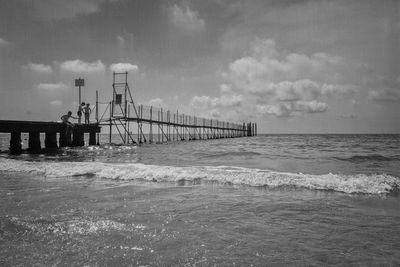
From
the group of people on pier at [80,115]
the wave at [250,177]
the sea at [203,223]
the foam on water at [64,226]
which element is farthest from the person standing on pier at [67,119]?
the foam on water at [64,226]

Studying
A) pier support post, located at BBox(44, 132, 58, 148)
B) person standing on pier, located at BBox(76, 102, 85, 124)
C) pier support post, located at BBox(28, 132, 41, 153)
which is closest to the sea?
pier support post, located at BBox(28, 132, 41, 153)

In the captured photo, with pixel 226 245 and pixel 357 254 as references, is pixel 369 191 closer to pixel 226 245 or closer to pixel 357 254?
pixel 357 254

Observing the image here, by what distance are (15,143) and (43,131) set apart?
123 inches

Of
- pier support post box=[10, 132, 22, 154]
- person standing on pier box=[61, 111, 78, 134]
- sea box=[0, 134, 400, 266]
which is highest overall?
person standing on pier box=[61, 111, 78, 134]

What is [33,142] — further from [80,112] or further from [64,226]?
[64,226]

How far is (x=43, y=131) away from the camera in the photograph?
24109mm

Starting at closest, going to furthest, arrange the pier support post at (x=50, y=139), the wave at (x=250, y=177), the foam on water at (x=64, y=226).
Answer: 1. the foam on water at (x=64, y=226)
2. the wave at (x=250, y=177)
3. the pier support post at (x=50, y=139)

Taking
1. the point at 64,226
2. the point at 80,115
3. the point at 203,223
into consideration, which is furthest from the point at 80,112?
the point at 203,223

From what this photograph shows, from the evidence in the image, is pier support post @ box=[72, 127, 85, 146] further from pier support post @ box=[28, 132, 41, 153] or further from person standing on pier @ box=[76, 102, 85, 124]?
pier support post @ box=[28, 132, 41, 153]

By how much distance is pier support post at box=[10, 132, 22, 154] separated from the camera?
2103cm

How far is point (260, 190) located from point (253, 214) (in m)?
2.63

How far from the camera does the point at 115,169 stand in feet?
35.7

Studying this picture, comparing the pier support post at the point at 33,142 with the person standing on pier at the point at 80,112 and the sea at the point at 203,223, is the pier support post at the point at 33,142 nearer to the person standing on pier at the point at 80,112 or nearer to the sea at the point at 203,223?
the person standing on pier at the point at 80,112

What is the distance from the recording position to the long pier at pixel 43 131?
21.1 meters
